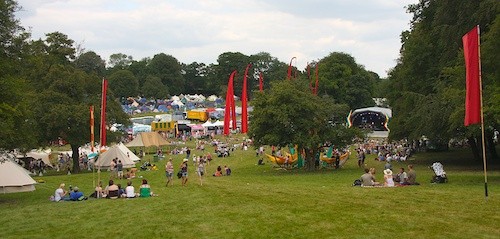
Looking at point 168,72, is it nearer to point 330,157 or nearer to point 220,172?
point 330,157

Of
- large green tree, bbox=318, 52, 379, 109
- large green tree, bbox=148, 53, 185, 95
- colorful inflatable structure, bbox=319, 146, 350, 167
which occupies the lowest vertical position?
colorful inflatable structure, bbox=319, 146, 350, 167

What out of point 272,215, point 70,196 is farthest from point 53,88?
point 272,215

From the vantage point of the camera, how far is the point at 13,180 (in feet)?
101

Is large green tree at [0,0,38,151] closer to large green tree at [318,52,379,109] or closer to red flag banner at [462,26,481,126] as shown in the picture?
red flag banner at [462,26,481,126]

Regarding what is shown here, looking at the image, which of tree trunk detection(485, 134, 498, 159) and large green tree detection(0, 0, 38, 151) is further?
tree trunk detection(485, 134, 498, 159)

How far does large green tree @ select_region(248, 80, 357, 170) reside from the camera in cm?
3950

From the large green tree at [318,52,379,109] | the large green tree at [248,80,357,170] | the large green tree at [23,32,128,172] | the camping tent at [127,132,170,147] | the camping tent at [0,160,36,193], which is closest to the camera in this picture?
the camping tent at [0,160,36,193]

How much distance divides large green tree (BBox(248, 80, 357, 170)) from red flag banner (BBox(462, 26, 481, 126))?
20.5 meters

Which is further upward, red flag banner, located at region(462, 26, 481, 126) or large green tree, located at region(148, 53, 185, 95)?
large green tree, located at region(148, 53, 185, 95)

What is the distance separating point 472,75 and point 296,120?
21.4 metres

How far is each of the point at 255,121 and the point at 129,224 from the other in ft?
78.9

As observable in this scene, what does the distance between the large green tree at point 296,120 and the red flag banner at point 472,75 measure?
67.1ft

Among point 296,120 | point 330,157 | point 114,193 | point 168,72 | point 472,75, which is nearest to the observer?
point 472,75

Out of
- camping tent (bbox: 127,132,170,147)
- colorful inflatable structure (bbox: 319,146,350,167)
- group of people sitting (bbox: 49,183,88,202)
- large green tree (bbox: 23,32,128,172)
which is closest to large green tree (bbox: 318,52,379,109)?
camping tent (bbox: 127,132,170,147)
